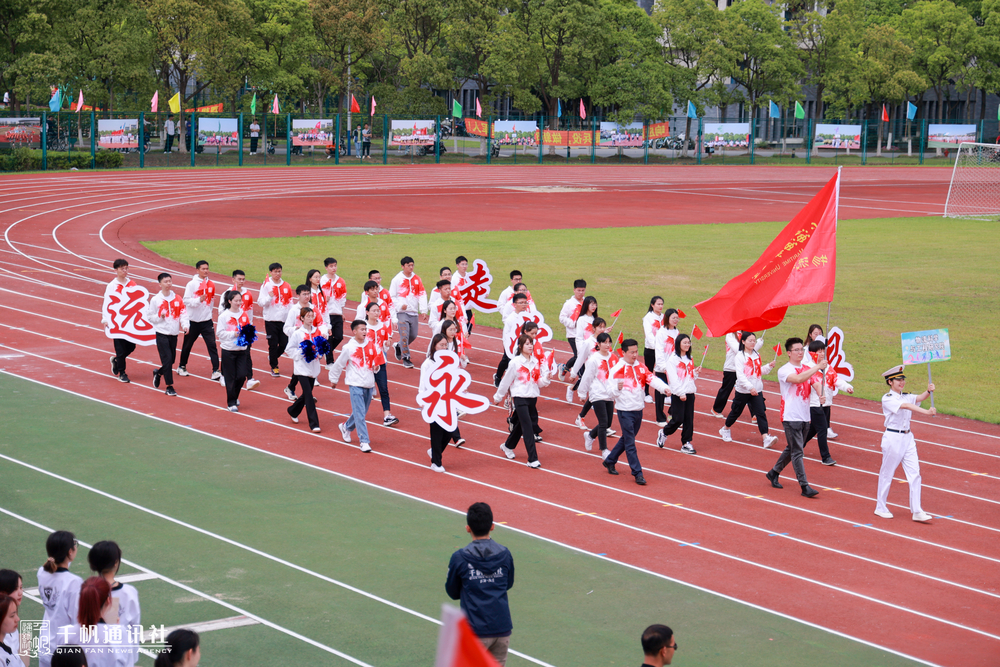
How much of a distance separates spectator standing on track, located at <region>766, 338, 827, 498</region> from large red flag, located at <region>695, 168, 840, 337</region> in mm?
929

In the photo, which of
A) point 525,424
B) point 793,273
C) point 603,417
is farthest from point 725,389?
point 525,424

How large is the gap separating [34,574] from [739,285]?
8249 millimetres

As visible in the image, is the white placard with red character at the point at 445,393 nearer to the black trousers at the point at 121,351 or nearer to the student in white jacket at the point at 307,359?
the student in white jacket at the point at 307,359

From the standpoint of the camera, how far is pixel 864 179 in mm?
63344

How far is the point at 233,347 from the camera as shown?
14.4m

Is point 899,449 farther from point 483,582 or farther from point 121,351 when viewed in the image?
point 121,351

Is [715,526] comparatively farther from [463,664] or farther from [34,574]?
[463,664]

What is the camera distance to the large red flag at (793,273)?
497 inches

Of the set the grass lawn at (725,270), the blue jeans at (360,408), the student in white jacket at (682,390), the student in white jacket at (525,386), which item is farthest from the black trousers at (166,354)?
the grass lawn at (725,270)

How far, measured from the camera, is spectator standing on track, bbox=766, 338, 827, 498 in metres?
11.7

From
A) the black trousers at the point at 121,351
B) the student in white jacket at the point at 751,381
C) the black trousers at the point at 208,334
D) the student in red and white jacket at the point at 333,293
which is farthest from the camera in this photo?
the student in red and white jacket at the point at 333,293

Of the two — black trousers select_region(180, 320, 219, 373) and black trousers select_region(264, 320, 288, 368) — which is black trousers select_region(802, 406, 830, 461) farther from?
black trousers select_region(180, 320, 219, 373)

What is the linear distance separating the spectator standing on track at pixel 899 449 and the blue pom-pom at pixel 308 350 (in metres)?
6.58

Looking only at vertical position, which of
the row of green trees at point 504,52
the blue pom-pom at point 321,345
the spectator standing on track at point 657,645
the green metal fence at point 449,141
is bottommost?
the spectator standing on track at point 657,645
